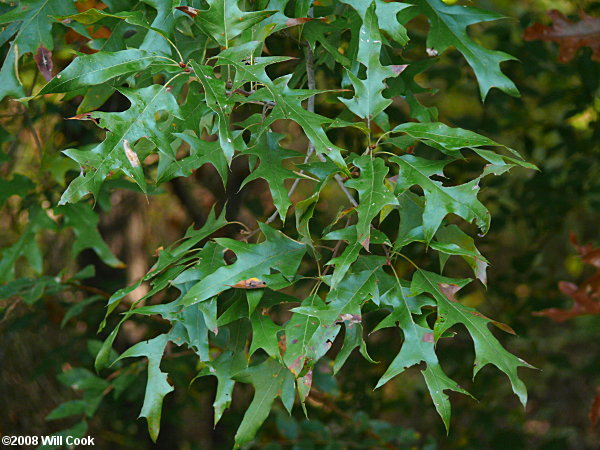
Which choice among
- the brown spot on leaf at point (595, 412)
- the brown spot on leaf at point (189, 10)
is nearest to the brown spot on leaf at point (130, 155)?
the brown spot on leaf at point (189, 10)

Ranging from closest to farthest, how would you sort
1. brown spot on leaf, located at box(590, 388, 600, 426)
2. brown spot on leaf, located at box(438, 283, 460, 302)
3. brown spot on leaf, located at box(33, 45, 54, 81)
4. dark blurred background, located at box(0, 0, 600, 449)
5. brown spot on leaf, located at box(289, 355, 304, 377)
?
brown spot on leaf, located at box(289, 355, 304, 377) → brown spot on leaf, located at box(438, 283, 460, 302) → brown spot on leaf, located at box(33, 45, 54, 81) → brown spot on leaf, located at box(590, 388, 600, 426) → dark blurred background, located at box(0, 0, 600, 449)

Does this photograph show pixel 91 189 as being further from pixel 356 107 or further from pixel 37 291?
pixel 37 291

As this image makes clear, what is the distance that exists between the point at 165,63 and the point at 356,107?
31 centimetres

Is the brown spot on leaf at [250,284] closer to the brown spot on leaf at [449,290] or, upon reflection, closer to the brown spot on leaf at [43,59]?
the brown spot on leaf at [449,290]

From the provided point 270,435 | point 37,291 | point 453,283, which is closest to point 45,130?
point 37,291

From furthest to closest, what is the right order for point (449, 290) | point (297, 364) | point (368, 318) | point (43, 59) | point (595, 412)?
point (368, 318), point (595, 412), point (43, 59), point (449, 290), point (297, 364)

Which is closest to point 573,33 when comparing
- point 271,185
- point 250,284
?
point 271,185

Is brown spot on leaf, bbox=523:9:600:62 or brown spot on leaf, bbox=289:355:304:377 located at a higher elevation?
brown spot on leaf, bbox=523:9:600:62

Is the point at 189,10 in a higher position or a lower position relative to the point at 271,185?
higher

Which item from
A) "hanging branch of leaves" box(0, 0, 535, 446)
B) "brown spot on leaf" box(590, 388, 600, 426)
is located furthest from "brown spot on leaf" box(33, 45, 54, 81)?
"brown spot on leaf" box(590, 388, 600, 426)

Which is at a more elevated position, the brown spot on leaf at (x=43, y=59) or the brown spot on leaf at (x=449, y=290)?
the brown spot on leaf at (x=43, y=59)

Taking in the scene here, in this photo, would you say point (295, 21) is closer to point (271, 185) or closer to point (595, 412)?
point (271, 185)

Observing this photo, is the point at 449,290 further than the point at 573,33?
No

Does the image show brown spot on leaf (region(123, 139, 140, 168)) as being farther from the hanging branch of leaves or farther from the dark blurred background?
the dark blurred background
